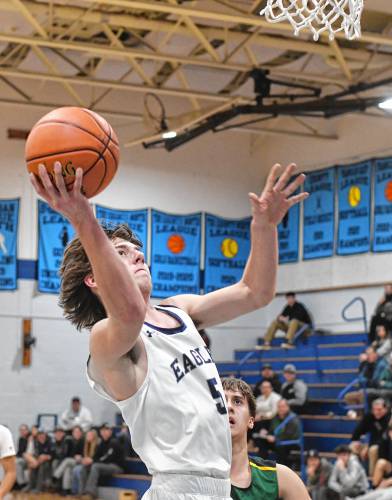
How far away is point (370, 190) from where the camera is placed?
20359 millimetres

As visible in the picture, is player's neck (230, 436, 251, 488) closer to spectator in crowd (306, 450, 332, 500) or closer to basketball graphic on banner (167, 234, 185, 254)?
spectator in crowd (306, 450, 332, 500)

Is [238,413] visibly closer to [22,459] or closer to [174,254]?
[22,459]

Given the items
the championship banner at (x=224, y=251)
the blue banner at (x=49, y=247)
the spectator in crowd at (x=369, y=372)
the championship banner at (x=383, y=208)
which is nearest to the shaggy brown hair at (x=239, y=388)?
the spectator in crowd at (x=369, y=372)

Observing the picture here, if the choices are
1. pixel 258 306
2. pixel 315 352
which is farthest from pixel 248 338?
pixel 258 306

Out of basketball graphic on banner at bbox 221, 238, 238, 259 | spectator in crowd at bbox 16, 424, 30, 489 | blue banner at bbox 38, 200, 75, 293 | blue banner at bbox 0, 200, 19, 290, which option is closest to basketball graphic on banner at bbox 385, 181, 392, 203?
basketball graphic on banner at bbox 221, 238, 238, 259

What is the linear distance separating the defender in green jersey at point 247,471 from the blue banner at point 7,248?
52.0 ft

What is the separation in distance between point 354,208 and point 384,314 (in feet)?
11.5

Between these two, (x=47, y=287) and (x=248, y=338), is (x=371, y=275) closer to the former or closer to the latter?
(x=248, y=338)

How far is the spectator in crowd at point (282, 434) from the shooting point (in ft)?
51.6

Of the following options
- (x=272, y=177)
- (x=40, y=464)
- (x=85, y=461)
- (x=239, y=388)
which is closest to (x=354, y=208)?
(x=85, y=461)

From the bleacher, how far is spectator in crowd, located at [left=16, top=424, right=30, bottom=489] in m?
1.89

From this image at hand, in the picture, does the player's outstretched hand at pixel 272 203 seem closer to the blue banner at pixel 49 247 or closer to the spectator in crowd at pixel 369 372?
the spectator in crowd at pixel 369 372

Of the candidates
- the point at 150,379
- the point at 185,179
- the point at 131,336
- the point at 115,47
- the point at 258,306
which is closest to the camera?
the point at 131,336

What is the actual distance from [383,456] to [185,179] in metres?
10.8
